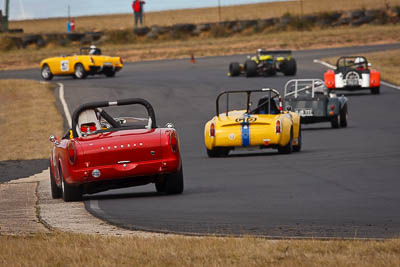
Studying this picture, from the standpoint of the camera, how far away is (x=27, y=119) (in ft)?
108

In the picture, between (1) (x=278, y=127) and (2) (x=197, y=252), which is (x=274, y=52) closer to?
(1) (x=278, y=127)

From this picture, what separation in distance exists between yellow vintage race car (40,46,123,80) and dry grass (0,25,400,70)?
14.0 m

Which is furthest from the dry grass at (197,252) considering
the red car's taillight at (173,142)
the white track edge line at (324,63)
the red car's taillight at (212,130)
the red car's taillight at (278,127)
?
the white track edge line at (324,63)

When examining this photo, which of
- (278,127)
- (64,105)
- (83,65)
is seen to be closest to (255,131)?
(278,127)

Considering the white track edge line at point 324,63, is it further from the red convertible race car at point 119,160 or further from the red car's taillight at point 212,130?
the red convertible race car at point 119,160

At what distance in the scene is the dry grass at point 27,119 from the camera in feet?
80.9

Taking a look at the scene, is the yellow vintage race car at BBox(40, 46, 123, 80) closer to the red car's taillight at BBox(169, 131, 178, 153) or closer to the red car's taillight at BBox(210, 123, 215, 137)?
the red car's taillight at BBox(210, 123, 215, 137)

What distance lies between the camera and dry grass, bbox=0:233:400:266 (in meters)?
7.14

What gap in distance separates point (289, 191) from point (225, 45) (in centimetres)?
5620

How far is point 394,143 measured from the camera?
20891mm

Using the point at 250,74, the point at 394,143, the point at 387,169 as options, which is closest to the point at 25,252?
the point at 387,169

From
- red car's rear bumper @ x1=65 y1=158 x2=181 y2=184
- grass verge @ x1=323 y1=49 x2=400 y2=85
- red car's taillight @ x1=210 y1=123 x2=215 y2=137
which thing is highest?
red car's rear bumper @ x1=65 y1=158 x2=181 y2=184

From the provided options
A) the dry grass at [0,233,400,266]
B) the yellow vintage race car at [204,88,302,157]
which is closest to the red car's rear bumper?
the dry grass at [0,233,400,266]

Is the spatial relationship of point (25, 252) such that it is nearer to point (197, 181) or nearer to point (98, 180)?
point (98, 180)
